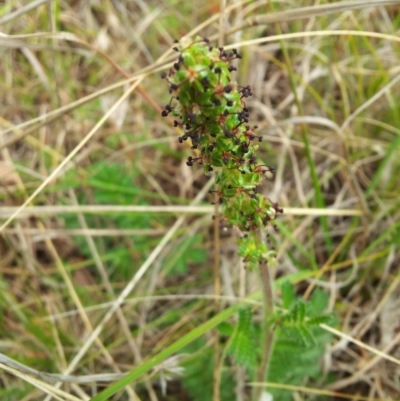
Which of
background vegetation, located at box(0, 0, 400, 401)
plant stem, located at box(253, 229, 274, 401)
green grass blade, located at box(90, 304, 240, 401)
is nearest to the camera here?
plant stem, located at box(253, 229, 274, 401)

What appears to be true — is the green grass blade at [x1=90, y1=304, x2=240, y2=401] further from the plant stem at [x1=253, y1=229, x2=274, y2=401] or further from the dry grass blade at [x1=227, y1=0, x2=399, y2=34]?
the dry grass blade at [x1=227, y1=0, x2=399, y2=34]

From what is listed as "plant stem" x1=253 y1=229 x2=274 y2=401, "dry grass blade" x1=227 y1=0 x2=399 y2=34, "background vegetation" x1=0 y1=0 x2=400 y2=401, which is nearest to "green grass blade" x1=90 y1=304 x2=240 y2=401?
"background vegetation" x1=0 y1=0 x2=400 y2=401

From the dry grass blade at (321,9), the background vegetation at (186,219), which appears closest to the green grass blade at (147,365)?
the background vegetation at (186,219)

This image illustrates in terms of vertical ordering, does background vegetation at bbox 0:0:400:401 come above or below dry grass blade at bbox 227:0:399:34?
below

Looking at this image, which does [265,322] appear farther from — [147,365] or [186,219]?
[186,219]

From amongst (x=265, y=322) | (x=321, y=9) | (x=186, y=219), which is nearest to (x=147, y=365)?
(x=265, y=322)

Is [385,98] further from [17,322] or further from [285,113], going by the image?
[17,322]
